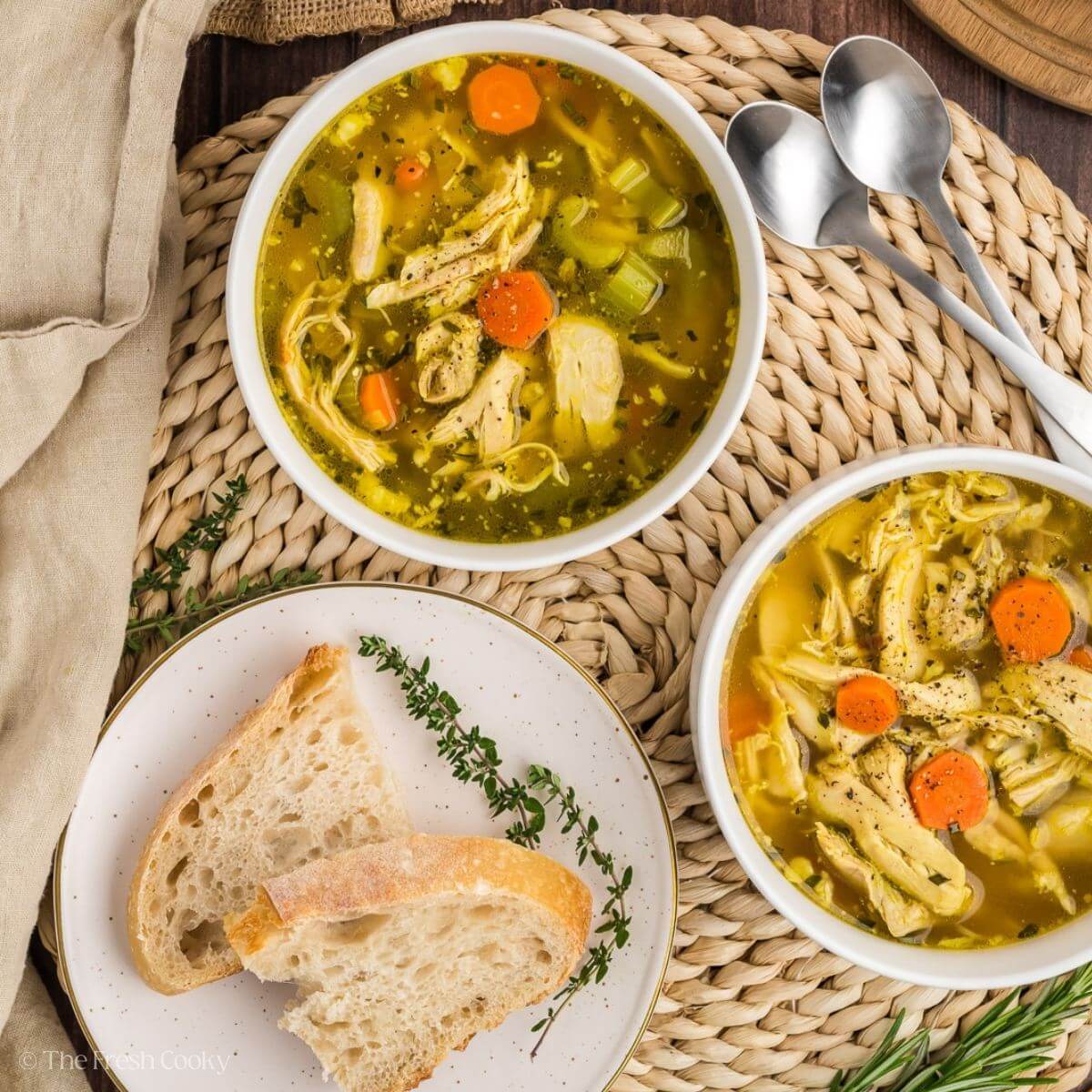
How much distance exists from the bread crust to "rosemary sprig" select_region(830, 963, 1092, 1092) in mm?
800

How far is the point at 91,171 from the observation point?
2.31m

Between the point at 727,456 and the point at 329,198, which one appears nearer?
the point at 329,198

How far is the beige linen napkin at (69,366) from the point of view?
226cm

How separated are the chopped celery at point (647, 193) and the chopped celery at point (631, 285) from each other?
0.09 metres

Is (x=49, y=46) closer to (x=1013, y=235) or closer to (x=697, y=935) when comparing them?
(x=1013, y=235)

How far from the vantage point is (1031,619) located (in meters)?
2.40

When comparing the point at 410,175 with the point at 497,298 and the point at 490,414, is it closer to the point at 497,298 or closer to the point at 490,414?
the point at 497,298

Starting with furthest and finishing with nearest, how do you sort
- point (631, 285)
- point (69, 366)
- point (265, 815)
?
point (265, 815)
point (631, 285)
point (69, 366)

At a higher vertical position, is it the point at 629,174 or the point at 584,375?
the point at 629,174

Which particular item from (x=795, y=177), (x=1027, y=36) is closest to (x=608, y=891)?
(x=795, y=177)

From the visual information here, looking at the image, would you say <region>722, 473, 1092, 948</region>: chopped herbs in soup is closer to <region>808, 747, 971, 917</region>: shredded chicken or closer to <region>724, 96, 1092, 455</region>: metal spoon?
<region>808, 747, 971, 917</region>: shredded chicken

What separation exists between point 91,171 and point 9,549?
776 mm

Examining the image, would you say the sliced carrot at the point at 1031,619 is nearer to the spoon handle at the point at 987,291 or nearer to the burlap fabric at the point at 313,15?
the spoon handle at the point at 987,291

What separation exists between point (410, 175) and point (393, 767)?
4.11 feet
